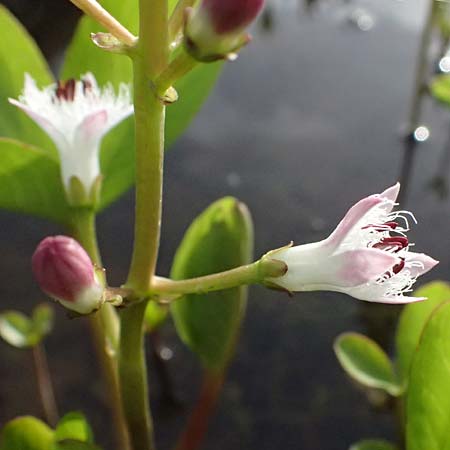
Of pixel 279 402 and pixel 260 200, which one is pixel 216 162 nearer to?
pixel 260 200

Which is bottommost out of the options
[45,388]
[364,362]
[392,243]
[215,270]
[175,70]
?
[45,388]

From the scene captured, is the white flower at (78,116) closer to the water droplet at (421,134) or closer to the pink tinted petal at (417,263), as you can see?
the pink tinted petal at (417,263)

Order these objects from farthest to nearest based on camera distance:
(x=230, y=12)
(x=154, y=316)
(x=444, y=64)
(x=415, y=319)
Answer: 1. (x=444, y=64)
2. (x=154, y=316)
3. (x=415, y=319)
4. (x=230, y=12)

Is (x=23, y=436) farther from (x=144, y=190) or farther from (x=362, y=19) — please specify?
(x=362, y=19)

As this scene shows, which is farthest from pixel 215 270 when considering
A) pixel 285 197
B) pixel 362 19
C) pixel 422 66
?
pixel 362 19

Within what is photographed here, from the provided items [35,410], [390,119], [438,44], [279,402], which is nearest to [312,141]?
[390,119]

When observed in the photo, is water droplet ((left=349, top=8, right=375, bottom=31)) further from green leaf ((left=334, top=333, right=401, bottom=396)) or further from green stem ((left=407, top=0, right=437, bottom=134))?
green leaf ((left=334, top=333, right=401, bottom=396))

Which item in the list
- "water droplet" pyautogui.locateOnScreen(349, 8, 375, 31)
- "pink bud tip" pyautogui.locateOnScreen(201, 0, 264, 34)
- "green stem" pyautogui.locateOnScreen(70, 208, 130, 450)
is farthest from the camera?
"water droplet" pyautogui.locateOnScreen(349, 8, 375, 31)

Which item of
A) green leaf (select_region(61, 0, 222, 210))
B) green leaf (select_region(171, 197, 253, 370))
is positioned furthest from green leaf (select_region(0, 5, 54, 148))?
green leaf (select_region(171, 197, 253, 370))
